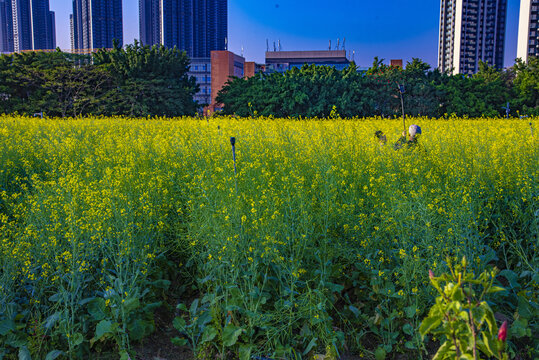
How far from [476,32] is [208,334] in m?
131

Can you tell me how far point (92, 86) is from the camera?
84.2 ft

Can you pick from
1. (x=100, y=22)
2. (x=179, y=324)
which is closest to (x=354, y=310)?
(x=179, y=324)

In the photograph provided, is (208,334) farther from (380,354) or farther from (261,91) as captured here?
(261,91)

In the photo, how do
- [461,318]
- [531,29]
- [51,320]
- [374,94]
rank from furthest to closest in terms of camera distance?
[531,29]
[374,94]
[51,320]
[461,318]

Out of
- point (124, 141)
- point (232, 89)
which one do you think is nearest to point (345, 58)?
point (232, 89)

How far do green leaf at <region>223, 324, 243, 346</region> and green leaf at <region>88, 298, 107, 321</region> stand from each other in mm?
793

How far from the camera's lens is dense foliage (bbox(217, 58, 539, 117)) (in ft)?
76.1

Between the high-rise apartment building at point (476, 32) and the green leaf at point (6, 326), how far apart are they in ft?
411

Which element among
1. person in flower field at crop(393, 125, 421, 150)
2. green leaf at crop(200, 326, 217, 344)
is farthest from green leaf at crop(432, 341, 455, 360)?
person in flower field at crop(393, 125, 421, 150)

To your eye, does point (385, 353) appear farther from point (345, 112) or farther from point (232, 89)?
point (232, 89)

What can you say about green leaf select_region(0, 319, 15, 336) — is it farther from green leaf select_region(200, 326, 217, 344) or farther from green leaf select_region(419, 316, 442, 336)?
green leaf select_region(419, 316, 442, 336)

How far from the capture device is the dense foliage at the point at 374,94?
23.2 m

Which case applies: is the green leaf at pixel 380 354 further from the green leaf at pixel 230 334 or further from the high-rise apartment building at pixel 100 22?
the high-rise apartment building at pixel 100 22

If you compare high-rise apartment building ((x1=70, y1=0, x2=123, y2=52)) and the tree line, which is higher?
high-rise apartment building ((x1=70, y1=0, x2=123, y2=52))
